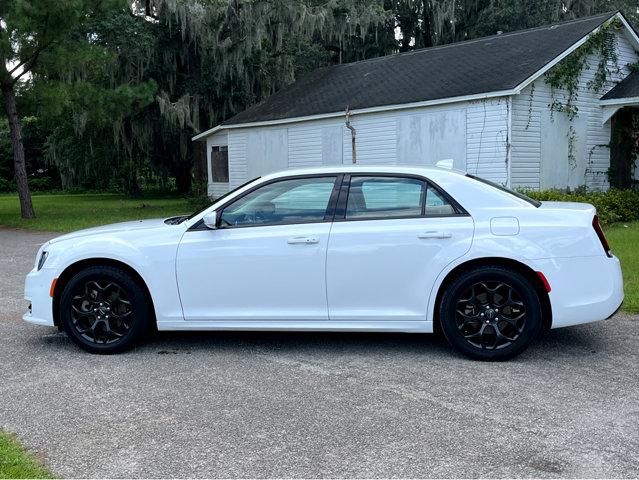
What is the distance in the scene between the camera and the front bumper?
5.45 metres

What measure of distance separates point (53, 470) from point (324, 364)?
2248mm

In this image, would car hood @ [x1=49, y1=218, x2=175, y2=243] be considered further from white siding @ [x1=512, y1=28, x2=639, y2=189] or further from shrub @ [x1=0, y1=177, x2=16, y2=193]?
shrub @ [x1=0, y1=177, x2=16, y2=193]

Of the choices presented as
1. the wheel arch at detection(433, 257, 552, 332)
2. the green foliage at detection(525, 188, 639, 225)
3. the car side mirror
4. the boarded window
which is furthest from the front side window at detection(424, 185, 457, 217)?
the boarded window

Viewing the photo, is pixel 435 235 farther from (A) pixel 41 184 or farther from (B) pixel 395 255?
(A) pixel 41 184

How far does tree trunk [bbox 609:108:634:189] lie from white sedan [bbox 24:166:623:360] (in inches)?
528

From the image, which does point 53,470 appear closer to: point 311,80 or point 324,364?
point 324,364

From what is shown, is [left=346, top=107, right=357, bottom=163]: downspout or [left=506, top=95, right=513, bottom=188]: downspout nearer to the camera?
[left=506, top=95, right=513, bottom=188]: downspout

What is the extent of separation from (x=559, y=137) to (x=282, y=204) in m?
12.5

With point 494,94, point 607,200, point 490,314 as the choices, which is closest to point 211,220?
point 490,314

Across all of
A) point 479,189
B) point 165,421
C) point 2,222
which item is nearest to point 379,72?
point 2,222

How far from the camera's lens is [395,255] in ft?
16.6

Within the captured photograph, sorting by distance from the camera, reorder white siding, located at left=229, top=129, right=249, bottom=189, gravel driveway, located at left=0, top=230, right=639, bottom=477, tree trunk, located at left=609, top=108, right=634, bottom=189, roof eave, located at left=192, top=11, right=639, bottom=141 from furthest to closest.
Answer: white siding, located at left=229, top=129, right=249, bottom=189 → tree trunk, located at left=609, top=108, right=634, bottom=189 → roof eave, located at left=192, top=11, right=639, bottom=141 → gravel driveway, located at left=0, top=230, right=639, bottom=477

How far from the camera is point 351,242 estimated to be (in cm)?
511

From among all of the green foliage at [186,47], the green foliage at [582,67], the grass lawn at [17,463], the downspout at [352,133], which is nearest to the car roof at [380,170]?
the grass lawn at [17,463]
